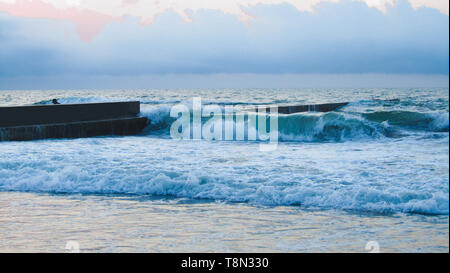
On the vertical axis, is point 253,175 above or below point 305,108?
below

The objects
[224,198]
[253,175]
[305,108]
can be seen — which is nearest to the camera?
[224,198]

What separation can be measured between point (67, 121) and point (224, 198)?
31.3ft

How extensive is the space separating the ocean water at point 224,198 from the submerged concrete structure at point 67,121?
2404 millimetres

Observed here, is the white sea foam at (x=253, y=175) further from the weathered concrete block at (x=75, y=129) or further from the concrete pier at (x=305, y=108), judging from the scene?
the concrete pier at (x=305, y=108)

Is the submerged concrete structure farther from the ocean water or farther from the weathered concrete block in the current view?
the ocean water

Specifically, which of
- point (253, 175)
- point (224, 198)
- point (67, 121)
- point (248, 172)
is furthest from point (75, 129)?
point (224, 198)

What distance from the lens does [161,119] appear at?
1853 centimetres

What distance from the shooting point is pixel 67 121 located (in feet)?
49.8

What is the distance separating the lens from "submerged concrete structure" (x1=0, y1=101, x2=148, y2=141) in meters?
13.8

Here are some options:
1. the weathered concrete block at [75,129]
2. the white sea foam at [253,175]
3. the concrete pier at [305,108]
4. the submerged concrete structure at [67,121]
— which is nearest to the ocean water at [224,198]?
the white sea foam at [253,175]

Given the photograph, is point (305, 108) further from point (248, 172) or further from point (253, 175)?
point (253, 175)

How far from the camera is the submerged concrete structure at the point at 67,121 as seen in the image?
1381cm
